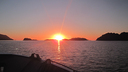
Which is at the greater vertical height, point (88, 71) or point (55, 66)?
point (55, 66)

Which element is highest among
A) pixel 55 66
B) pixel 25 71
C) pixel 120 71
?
pixel 55 66

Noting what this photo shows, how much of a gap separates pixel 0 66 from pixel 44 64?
2915 millimetres

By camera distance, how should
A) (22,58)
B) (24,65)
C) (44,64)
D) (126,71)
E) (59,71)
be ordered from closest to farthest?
(59,71) → (44,64) → (24,65) → (22,58) → (126,71)

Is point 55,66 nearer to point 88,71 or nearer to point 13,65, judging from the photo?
point 13,65

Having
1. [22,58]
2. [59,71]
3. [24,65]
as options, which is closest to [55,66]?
[59,71]

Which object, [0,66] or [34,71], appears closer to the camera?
[34,71]

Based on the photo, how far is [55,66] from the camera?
4.93 m

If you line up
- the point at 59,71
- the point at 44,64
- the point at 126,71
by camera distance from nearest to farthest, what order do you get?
the point at 59,71 < the point at 44,64 < the point at 126,71

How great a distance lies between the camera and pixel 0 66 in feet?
18.7

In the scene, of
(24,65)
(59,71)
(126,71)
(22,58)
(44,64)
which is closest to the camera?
A: (59,71)

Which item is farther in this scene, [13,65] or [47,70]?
[13,65]

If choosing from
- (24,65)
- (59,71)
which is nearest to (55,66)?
(59,71)

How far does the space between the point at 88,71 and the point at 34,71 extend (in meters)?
12.0

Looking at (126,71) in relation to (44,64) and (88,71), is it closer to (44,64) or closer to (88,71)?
(88,71)
